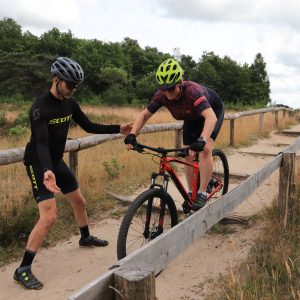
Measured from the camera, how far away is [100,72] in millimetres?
59188

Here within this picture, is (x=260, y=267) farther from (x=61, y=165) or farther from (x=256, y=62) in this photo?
(x=256, y=62)

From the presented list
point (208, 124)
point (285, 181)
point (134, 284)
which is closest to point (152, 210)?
point (208, 124)

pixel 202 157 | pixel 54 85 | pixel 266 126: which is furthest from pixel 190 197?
pixel 266 126

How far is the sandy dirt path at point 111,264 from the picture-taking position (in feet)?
12.4

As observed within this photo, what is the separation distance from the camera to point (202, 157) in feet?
14.8

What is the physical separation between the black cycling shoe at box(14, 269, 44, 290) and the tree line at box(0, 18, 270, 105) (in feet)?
139

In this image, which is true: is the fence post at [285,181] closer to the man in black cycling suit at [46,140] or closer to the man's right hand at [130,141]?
the man's right hand at [130,141]

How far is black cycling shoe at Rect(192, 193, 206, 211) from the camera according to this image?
4246 mm

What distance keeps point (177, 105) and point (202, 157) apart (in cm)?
61

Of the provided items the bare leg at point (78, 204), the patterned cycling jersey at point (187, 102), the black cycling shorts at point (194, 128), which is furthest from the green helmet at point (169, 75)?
the bare leg at point (78, 204)

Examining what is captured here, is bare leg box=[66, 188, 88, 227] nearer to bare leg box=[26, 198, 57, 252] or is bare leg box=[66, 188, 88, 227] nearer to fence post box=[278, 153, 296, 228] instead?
bare leg box=[26, 198, 57, 252]

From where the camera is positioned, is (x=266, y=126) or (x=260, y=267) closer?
(x=260, y=267)

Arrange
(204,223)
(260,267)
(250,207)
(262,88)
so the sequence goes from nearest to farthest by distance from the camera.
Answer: (204,223) → (260,267) → (250,207) → (262,88)

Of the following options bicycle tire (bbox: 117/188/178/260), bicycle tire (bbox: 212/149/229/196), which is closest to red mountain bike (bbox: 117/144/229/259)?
bicycle tire (bbox: 117/188/178/260)
